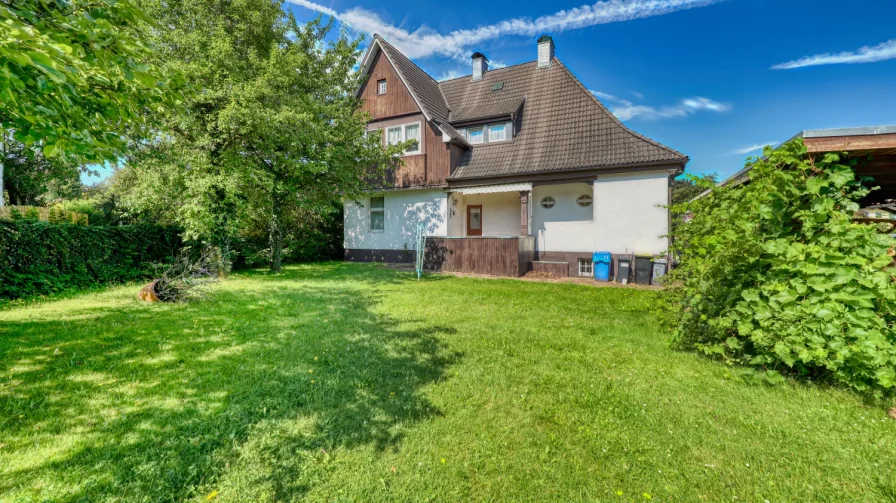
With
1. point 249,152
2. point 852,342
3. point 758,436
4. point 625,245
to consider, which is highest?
point 249,152

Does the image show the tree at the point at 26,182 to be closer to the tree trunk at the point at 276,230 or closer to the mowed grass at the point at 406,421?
the tree trunk at the point at 276,230

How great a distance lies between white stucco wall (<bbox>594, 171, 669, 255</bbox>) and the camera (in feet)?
34.9

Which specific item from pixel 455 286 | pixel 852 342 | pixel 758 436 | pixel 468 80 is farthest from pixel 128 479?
pixel 468 80

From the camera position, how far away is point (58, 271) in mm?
7465

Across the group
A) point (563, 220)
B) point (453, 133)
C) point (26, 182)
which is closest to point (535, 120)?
point (453, 133)

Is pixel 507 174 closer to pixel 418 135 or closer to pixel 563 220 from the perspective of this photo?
pixel 563 220

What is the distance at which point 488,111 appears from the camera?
45.8ft

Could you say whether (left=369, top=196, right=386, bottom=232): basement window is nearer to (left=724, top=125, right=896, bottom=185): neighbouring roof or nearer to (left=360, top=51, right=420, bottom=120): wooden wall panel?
A: (left=360, top=51, right=420, bottom=120): wooden wall panel

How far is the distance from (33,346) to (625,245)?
13094mm

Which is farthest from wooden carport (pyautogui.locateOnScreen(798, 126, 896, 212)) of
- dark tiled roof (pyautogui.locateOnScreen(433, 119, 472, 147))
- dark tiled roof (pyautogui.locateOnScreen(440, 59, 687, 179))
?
dark tiled roof (pyautogui.locateOnScreen(433, 119, 472, 147))

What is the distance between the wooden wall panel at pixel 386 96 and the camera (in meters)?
14.2

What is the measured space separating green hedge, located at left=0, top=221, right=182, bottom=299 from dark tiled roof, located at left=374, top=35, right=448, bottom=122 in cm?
1019

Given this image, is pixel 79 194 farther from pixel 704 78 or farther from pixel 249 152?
pixel 704 78

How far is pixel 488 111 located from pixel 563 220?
5.55 m
